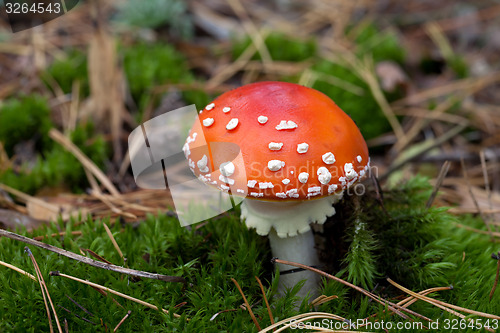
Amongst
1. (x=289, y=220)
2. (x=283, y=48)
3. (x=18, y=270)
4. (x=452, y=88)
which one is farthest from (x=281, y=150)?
(x=452, y=88)

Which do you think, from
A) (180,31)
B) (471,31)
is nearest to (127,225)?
(180,31)

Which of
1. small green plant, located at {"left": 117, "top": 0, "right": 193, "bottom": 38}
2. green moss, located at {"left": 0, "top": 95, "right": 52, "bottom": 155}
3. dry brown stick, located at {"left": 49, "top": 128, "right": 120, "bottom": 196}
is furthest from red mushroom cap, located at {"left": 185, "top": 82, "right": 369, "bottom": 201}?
small green plant, located at {"left": 117, "top": 0, "right": 193, "bottom": 38}

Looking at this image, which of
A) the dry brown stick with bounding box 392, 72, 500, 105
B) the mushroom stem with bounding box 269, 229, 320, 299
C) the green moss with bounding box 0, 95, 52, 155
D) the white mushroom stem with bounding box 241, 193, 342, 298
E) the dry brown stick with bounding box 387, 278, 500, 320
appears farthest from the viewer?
the dry brown stick with bounding box 392, 72, 500, 105

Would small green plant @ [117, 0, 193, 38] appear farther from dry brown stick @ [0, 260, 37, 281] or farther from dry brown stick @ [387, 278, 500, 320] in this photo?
dry brown stick @ [387, 278, 500, 320]

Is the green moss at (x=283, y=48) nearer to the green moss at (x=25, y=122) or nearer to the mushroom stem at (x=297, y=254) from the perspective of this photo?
the green moss at (x=25, y=122)

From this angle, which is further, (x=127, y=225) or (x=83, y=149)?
(x=83, y=149)

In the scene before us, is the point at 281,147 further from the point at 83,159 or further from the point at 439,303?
the point at 83,159

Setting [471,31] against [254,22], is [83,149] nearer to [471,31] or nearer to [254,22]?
[254,22]
